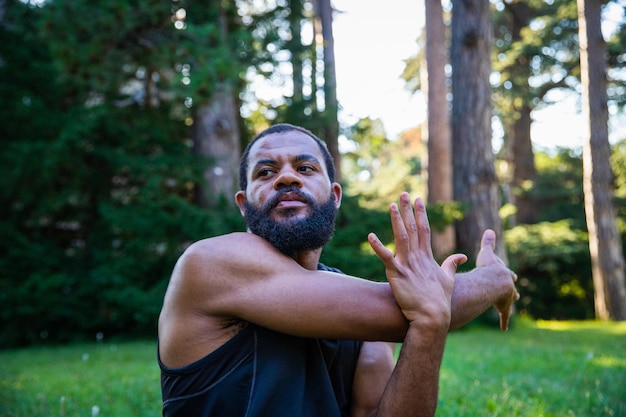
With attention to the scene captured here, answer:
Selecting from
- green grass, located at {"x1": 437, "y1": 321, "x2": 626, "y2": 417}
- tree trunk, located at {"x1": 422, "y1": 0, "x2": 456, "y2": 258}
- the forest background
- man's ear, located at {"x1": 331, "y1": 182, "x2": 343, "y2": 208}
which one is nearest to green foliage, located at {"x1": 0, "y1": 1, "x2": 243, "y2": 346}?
the forest background

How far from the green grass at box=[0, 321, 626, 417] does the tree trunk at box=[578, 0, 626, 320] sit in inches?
201

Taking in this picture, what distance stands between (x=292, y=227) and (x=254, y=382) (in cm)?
59

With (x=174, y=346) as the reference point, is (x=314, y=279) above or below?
above

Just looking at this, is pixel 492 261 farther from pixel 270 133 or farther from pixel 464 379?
pixel 464 379

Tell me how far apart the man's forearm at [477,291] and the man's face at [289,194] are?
57 cm

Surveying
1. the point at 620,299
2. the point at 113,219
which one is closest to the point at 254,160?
the point at 113,219

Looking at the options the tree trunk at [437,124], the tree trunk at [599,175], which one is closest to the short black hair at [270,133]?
the tree trunk at [437,124]

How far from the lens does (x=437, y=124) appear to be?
12.2 metres

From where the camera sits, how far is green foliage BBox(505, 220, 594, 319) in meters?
16.0

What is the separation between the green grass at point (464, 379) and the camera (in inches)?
150

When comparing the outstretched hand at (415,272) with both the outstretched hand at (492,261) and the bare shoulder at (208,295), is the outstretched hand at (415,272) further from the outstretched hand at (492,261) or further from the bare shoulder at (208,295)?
the outstretched hand at (492,261)

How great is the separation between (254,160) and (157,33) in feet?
23.9

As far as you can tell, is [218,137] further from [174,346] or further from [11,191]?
[174,346]

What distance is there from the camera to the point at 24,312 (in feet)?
28.1
